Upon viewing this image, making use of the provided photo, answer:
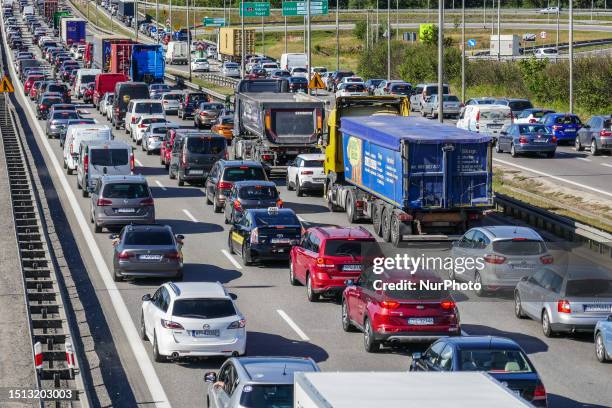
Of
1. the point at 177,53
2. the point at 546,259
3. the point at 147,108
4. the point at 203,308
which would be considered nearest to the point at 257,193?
the point at 546,259

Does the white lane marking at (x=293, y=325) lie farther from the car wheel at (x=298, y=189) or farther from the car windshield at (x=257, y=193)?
the car wheel at (x=298, y=189)

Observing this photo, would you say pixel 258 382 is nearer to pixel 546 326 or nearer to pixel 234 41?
pixel 546 326

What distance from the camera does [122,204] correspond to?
37.8 metres

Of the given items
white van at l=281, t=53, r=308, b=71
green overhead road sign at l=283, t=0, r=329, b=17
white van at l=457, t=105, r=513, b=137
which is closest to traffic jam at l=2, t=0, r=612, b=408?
white van at l=457, t=105, r=513, b=137

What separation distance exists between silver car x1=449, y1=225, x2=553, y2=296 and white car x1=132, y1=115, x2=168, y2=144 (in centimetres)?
3340

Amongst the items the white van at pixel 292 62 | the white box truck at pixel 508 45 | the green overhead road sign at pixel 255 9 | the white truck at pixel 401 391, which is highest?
the green overhead road sign at pixel 255 9

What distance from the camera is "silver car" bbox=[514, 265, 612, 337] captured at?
25453mm

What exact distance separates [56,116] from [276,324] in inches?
1630

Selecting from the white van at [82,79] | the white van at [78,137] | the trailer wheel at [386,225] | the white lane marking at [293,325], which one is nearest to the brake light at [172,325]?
the white lane marking at [293,325]

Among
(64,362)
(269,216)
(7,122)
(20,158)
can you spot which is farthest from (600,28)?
(64,362)

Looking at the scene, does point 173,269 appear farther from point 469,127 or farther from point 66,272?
point 469,127

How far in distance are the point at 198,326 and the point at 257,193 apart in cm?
1571

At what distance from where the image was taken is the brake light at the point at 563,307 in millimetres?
25531

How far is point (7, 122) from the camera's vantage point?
7150 centimetres
